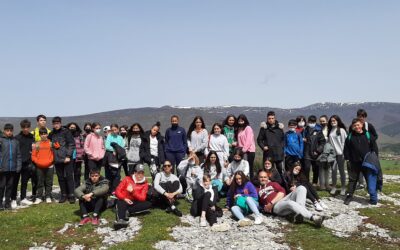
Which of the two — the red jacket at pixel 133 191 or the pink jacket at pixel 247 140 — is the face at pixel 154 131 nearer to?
the red jacket at pixel 133 191

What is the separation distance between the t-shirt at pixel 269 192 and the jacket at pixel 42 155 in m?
9.57

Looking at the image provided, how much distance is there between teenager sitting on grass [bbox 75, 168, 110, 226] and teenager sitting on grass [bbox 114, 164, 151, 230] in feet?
2.34

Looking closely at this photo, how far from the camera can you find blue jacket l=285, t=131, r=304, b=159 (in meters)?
18.6

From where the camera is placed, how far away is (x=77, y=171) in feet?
62.1

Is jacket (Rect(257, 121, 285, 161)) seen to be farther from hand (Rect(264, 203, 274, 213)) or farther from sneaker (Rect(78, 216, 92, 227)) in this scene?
sneaker (Rect(78, 216, 92, 227))

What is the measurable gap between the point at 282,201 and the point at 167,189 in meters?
4.89

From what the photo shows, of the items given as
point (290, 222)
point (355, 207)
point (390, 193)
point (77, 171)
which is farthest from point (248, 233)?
point (390, 193)

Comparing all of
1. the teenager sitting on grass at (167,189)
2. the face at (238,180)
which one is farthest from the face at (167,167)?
the face at (238,180)

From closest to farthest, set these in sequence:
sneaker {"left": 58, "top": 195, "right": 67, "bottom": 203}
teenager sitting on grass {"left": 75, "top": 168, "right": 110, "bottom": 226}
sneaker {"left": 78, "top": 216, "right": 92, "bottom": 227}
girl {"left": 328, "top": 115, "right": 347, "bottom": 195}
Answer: sneaker {"left": 78, "top": 216, "right": 92, "bottom": 227} → teenager sitting on grass {"left": 75, "top": 168, "right": 110, "bottom": 226} → sneaker {"left": 58, "top": 195, "right": 67, "bottom": 203} → girl {"left": 328, "top": 115, "right": 347, "bottom": 195}

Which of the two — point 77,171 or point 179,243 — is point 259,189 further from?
point 77,171

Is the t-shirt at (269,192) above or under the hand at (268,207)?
above

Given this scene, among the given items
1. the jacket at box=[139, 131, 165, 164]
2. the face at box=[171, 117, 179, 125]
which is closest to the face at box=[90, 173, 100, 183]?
the jacket at box=[139, 131, 165, 164]

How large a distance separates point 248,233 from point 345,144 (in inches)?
273

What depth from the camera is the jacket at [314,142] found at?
60.5ft
